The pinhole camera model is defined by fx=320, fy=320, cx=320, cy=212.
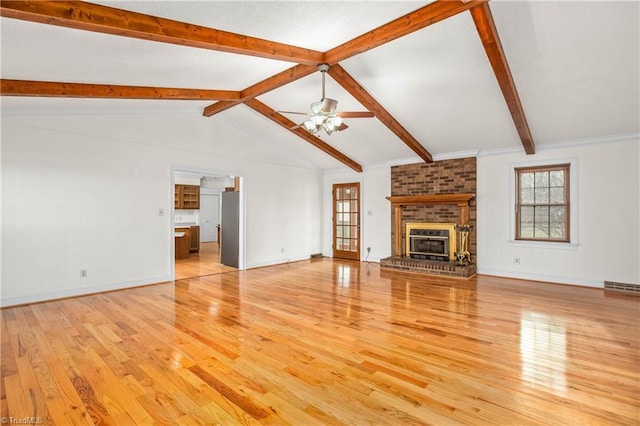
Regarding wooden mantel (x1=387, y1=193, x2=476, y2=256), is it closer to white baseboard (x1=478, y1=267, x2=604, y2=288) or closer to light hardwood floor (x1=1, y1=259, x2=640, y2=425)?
white baseboard (x1=478, y1=267, x2=604, y2=288)

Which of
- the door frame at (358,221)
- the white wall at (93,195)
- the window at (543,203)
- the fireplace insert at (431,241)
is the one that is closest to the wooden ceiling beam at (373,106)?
the fireplace insert at (431,241)

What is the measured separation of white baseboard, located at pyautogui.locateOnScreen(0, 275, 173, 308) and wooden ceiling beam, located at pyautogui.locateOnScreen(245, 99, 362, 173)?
139 inches

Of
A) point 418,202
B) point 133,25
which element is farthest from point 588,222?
point 133,25

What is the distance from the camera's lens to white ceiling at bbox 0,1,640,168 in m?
2.87

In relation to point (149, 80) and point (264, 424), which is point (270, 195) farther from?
point (264, 424)

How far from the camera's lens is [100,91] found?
3953 millimetres

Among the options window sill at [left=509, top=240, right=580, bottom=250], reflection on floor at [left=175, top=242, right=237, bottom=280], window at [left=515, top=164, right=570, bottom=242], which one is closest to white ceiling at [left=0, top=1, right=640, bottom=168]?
window at [left=515, top=164, right=570, bottom=242]

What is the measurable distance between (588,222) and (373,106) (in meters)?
4.20

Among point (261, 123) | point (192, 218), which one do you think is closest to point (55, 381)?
point (261, 123)

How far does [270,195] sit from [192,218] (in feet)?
16.1

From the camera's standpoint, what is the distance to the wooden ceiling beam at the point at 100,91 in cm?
343

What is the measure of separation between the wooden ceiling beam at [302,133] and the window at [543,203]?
365 cm

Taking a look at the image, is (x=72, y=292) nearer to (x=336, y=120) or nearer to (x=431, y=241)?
(x=336, y=120)

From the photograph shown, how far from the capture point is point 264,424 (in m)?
1.96
